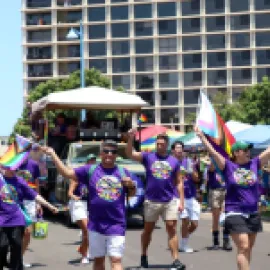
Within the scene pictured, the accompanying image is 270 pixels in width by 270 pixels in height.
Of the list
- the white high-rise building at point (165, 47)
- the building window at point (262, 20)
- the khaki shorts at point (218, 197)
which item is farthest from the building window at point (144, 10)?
the khaki shorts at point (218, 197)

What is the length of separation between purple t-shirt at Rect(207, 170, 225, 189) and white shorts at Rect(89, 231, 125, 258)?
5007mm

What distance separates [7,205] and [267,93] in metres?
45.6

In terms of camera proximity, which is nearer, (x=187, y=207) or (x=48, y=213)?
(x=187, y=207)

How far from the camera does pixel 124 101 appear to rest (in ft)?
62.5

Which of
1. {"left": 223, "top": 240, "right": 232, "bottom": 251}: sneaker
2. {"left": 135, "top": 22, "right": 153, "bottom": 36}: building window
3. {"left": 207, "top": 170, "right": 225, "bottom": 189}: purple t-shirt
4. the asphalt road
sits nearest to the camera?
the asphalt road

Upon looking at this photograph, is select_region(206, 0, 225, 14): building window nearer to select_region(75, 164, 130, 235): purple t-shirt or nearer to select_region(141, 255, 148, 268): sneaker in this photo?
select_region(141, 255, 148, 268): sneaker

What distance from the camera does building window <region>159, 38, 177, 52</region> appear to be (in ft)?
303

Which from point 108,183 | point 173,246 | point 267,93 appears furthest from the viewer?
point 267,93

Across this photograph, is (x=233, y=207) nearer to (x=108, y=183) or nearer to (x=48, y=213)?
(x=108, y=183)

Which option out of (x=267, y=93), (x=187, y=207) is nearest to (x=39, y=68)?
(x=267, y=93)

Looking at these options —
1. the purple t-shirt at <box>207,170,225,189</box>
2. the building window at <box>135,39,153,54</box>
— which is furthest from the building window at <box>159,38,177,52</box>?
the purple t-shirt at <box>207,170,225,189</box>

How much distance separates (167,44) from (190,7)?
217 inches

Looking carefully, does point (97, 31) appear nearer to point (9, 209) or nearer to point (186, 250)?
point (186, 250)

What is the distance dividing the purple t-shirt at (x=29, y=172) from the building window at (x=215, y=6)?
82.5m
